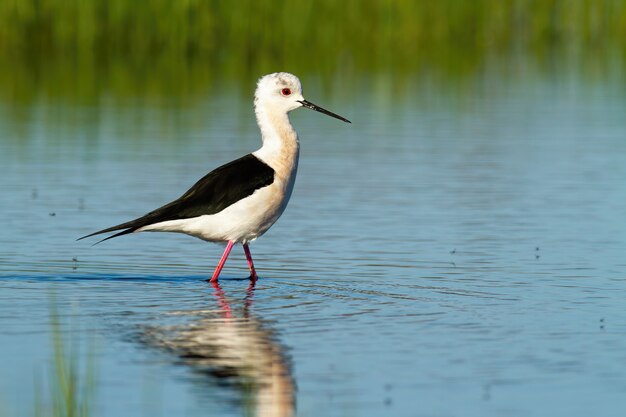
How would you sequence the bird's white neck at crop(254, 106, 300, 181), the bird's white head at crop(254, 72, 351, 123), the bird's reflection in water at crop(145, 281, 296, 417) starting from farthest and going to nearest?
→ the bird's white head at crop(254, 72, 351, 123), the bird's white neck at crop(254, 106, 300, 181), the bird's reflection in water at crop(145, 281, 296, 417)

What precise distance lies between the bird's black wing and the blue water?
502mm

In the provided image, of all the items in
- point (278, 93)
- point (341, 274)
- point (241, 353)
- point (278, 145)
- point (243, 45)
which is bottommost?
point (241, 353)

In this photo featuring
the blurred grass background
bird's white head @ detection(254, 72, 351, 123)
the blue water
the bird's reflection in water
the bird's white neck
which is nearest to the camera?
the bird's reflection in water

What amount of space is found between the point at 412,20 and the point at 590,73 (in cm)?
564

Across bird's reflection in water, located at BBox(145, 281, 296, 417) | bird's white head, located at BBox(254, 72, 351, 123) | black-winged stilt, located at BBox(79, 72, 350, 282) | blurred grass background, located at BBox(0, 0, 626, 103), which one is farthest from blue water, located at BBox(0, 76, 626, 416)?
blurred grass background, located at BBox(0, 0, 626, 103)

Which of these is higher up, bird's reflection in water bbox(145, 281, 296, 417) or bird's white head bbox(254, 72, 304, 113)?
bird's white head bbox(254, 72, 304, 113)

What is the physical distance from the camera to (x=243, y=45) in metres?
30.7

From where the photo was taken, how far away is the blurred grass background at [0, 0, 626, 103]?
2794 cm

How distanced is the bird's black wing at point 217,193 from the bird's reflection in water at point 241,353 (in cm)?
110

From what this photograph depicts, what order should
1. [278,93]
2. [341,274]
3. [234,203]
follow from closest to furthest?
1. [234,203]
2. [341,274]
3. [278,93]

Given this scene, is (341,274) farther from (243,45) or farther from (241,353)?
(243,45)

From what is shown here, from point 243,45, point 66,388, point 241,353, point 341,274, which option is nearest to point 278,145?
point 341,274

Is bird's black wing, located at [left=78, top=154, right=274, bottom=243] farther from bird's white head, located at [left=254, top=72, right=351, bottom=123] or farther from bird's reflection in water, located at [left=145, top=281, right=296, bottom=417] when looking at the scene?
bird's reflection in water, located at [left=145, top=281, right=296, bottom=417]

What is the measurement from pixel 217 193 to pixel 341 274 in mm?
1113
